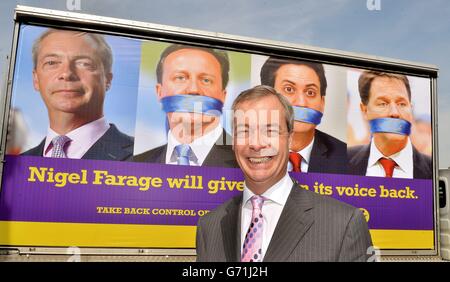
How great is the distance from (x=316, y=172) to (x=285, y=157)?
495 mm

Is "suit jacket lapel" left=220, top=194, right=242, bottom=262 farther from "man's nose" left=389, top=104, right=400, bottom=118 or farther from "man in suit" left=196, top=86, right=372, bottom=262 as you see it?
"man's nose" left=389, top=104, right=400, bottom=118

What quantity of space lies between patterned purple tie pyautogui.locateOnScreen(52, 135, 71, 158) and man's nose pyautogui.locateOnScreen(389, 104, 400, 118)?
3.73 meters

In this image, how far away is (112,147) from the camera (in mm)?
3877

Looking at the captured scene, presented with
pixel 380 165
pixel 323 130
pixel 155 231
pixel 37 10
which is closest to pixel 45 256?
pixel 155 231

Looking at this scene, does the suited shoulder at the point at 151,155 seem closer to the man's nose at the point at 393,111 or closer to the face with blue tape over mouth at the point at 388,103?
the face with blue tape over mouth at the point at 388,103

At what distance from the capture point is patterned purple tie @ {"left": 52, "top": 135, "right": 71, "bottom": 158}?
371 cm

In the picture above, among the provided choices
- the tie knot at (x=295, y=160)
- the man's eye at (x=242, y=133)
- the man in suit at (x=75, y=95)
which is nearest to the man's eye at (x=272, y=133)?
the man's eye at (x=242, y=133)

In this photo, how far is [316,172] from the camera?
4359 mm

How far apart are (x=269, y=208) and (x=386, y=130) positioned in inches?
74.2

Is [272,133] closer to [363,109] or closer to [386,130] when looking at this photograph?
[363,109]

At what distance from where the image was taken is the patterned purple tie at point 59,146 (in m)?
3.71

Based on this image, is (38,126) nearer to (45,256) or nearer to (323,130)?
(45,256)

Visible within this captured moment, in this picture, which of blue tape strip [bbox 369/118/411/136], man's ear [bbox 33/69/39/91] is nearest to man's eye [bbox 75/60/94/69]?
man's ear [bbox 33/69/39/91]

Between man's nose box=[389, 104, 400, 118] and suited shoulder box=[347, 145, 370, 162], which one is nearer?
suited shoulder box=[347, 145, 370, 162]
